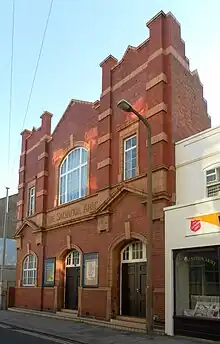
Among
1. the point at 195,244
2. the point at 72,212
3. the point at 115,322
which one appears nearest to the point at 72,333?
the point at 115,322

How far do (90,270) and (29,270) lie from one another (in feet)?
25.1

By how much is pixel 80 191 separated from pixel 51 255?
14.3 ft

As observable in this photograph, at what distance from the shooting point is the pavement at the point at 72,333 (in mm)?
13234

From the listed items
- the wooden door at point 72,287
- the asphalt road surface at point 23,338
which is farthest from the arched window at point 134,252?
the asphalt road surface at point 23,338

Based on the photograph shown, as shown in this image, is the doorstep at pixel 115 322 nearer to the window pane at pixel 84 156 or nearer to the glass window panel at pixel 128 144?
the glass window panel at pixel 128 144

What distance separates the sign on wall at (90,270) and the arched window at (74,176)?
3459mm

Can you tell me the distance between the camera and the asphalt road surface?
13147 millimetres

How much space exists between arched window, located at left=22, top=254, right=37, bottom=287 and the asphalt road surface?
9.20 metres

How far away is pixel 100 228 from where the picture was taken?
19688 millimetres

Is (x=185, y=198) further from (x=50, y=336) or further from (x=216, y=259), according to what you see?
(x=50, y=336)

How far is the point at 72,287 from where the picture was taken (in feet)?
72.5

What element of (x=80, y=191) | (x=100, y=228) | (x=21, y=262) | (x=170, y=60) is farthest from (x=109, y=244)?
(x=21, y=262)

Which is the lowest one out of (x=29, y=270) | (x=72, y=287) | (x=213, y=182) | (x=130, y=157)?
(x=72, y=287)

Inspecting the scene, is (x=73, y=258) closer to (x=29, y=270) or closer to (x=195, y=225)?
(x=29, y=270)
